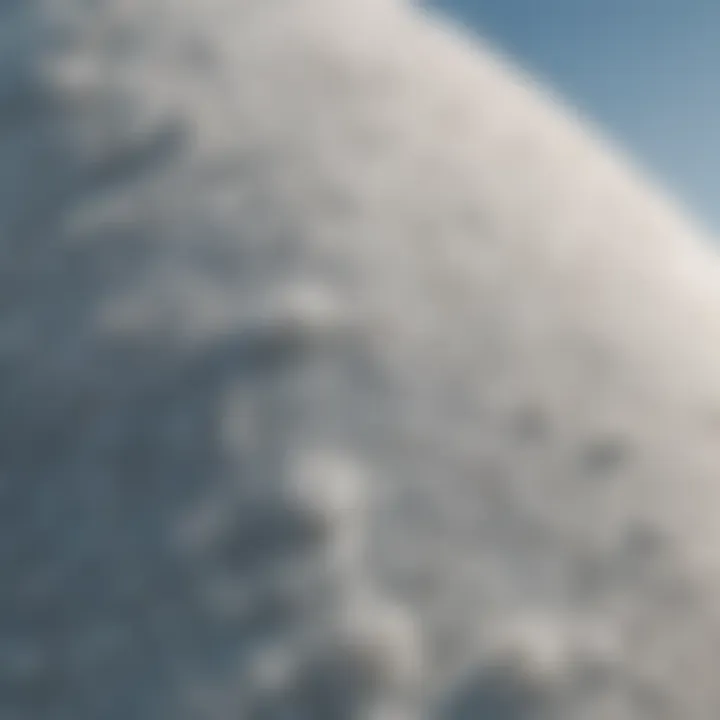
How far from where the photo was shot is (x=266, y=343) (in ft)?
1.80

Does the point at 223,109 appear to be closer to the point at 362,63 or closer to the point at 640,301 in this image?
the point at 362,63

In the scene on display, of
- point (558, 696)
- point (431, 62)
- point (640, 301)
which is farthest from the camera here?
point (431, 62)

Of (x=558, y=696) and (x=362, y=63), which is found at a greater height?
(x=362, y=63)

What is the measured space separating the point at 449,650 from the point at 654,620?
0.28 ft

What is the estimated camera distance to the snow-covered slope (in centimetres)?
46

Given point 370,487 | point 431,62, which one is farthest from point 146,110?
point 370,487

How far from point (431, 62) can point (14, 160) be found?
250 millimetres

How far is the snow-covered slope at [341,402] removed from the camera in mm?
464

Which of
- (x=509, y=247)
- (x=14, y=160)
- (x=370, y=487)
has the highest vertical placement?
(x=14, y=160)

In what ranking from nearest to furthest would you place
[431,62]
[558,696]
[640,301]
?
[558,696], [640,301], [431,62]

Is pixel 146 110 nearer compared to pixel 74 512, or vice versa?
pixel 74 512

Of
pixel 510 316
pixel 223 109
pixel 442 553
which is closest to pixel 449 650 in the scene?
pixel 442 553

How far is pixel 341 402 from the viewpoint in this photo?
0.52 m

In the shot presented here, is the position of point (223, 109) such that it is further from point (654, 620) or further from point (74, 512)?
point (654, 620)
